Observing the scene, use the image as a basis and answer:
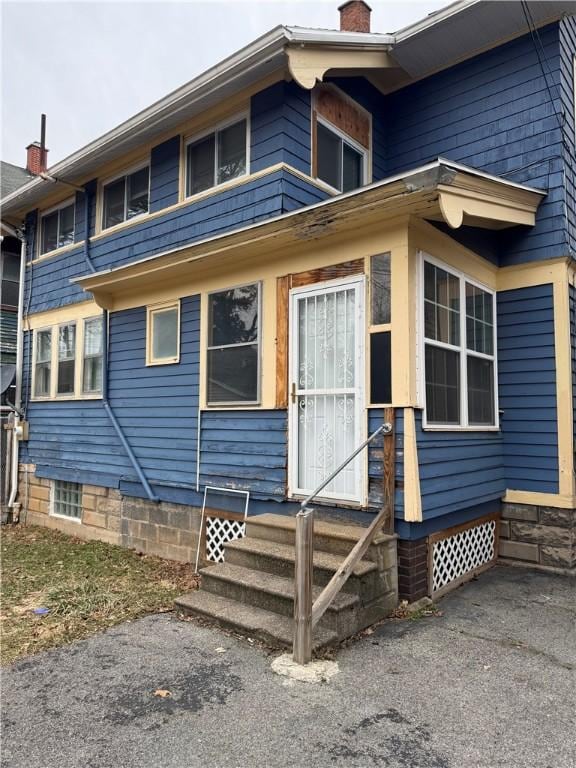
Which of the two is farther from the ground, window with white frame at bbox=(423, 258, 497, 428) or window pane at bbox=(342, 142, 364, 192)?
window pane at bbox=(342, 142, 364, 192)

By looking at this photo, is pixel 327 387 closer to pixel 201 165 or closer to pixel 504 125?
pixel 201 165

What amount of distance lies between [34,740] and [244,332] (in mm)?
4092

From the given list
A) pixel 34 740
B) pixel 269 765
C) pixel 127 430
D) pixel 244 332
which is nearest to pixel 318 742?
pixel 269 765

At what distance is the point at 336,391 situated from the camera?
16.6 feet

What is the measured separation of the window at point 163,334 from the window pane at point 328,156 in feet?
8.17

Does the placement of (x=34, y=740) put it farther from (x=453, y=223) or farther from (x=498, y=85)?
(x=498, y=85)

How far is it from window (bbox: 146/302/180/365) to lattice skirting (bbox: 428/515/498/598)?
12.6ft

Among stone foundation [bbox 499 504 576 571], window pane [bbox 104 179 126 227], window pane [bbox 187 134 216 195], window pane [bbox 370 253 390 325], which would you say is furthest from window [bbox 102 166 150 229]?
stone foundation [bbox 499 504 576 571]

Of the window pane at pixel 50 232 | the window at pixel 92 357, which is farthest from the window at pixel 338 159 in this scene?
the window pane at pixel 50 232

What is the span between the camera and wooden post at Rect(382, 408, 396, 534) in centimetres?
451

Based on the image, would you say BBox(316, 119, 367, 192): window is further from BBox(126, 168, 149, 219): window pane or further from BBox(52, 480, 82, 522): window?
BBox(52, 480, 82, 522): window

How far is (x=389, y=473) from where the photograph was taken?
455 centimetres

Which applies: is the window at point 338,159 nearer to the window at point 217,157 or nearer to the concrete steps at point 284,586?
the window at point 217,157

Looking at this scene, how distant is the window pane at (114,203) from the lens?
8.40 m
